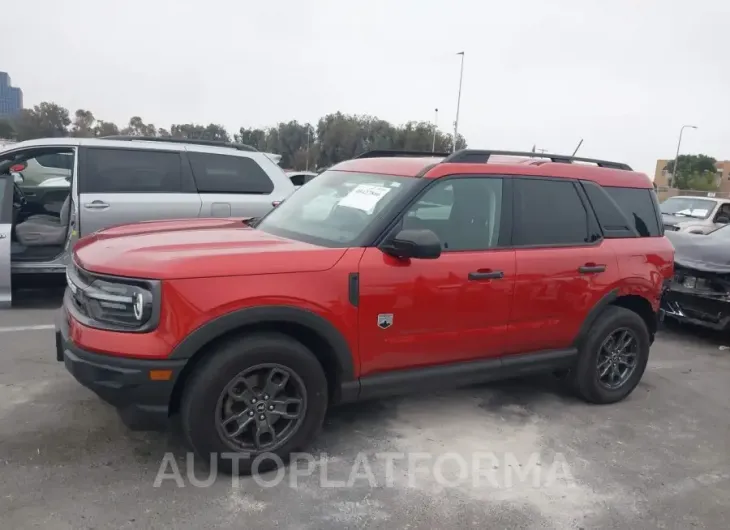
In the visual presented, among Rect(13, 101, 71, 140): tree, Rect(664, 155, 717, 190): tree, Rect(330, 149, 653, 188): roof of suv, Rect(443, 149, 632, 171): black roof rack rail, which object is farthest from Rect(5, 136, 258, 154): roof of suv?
Rect(664, 155, 717, 190): tree

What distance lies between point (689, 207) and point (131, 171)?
13624 mm

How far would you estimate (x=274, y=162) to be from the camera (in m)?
7.83

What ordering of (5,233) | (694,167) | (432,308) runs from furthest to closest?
(694,167)
(5,233)
(432,308)

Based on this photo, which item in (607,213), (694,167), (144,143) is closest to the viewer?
(607,213)

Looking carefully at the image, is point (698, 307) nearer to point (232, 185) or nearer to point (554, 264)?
point (554, 264)

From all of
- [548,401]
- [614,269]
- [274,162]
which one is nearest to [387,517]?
[548,401]

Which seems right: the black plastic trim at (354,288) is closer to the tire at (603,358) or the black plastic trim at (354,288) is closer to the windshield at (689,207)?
the tire at (603,358)

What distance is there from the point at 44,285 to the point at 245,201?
7.83 feet

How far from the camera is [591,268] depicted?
4.38 meters

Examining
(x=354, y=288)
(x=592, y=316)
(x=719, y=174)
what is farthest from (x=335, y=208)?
(x=719, y=174)

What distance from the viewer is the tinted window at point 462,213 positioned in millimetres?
3787

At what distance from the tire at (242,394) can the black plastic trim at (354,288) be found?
0.39 m

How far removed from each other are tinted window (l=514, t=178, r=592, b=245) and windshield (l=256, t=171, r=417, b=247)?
89 centimetres

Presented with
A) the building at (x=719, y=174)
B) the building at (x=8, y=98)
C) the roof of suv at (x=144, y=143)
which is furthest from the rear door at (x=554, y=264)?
the building at (x=719, y=174)
